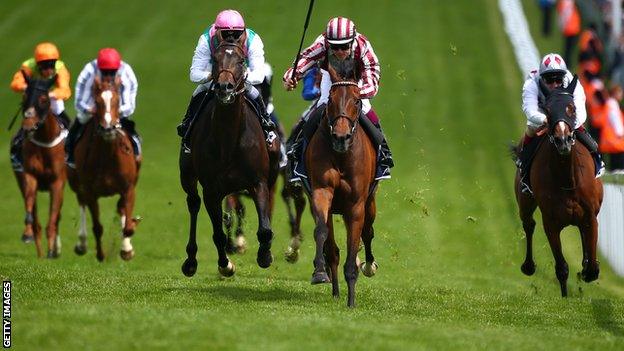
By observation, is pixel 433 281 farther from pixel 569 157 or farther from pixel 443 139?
pixel 443 139

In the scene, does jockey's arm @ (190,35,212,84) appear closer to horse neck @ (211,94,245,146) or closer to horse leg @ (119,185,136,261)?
horse neck @ (211,94,245,146)

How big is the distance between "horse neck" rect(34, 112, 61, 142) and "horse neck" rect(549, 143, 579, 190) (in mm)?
8053

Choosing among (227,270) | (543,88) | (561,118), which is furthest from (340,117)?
(227,270)

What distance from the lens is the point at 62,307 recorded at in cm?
1150

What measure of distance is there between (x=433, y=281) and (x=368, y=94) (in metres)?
5.31

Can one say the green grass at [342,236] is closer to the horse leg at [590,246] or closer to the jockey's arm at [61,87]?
the horse leg at [590,246]

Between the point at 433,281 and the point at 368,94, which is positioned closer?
the point at 368,94

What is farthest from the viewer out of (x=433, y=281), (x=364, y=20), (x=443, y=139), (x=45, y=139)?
(x=364, y=20)

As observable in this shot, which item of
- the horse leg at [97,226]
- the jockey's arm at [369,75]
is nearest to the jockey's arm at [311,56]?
the jockey's arm at [369,75]

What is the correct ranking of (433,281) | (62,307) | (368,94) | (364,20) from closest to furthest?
(62,307), (368,94), (433,281), (364,20)

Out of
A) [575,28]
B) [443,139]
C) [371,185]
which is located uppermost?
[575,28]

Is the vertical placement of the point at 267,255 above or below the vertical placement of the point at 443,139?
below

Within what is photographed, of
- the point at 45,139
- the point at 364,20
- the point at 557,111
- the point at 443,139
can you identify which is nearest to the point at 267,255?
the point at 557,111

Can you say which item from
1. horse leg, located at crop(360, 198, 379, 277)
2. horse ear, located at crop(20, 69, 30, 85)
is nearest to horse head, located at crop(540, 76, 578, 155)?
horse leg, located at crop(360, 198, 379, 277)
